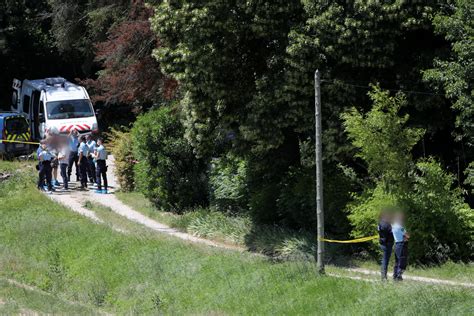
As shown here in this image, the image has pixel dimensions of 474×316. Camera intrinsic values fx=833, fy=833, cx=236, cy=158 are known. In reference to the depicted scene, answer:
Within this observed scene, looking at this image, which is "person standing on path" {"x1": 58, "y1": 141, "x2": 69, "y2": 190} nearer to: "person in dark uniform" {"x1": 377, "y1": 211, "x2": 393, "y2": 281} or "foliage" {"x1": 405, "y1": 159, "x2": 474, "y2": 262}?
"foliage" {"x1": 405, "y1": 159, "x2": 474, "y2": 262}

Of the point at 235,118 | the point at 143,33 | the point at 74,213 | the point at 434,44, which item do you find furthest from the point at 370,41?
the point at 143,33

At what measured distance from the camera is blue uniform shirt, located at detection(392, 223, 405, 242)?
1612 centimetres

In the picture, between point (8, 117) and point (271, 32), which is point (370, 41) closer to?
point (271, 32)

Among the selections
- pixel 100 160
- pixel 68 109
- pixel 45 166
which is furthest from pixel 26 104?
pixel 100 160

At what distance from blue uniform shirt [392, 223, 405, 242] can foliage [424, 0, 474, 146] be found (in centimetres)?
332

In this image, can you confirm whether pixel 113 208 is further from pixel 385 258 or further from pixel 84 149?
pixel 385 258

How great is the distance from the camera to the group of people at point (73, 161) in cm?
2673

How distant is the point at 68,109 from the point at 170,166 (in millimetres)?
11095

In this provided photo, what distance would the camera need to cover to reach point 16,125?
3450 centimetres

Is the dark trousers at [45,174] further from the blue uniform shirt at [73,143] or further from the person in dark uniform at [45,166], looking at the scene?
the blue uniform shirt at [73,143]

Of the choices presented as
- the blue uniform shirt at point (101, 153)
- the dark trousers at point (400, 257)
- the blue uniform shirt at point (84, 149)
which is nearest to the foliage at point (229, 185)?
the blue uniform shirt at point (101, 153)

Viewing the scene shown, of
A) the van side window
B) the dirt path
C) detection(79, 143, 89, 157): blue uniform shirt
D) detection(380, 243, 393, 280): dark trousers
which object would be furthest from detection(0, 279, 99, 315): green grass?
the van side window

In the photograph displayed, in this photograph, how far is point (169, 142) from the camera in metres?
25.5

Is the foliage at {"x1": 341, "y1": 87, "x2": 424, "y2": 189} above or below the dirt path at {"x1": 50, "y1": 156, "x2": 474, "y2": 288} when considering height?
above
